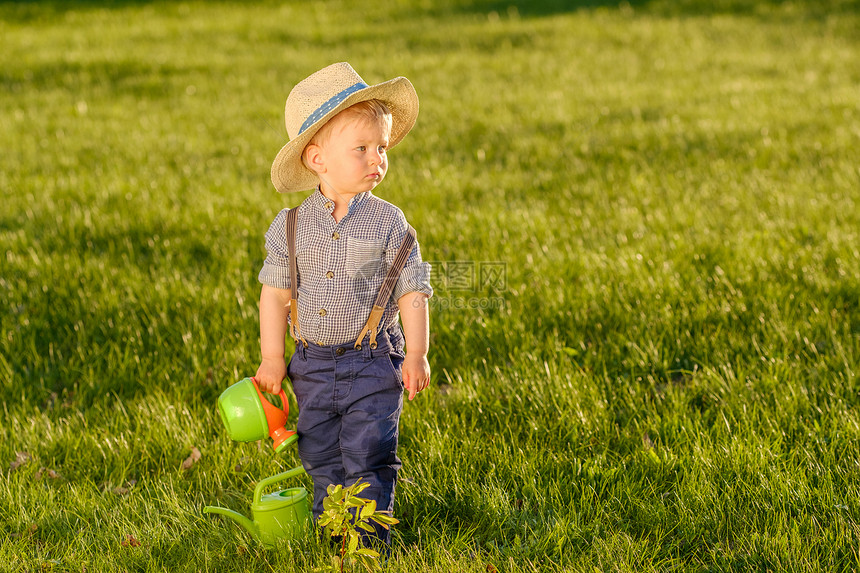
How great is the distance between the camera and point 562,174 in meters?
7.82

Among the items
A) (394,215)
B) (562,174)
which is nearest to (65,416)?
(394,215)

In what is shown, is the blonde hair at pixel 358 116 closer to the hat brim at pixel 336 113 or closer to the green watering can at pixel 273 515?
the hat brim at pixel 336 113

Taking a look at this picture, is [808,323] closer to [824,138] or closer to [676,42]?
[824,138]

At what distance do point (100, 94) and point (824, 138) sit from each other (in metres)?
9.88

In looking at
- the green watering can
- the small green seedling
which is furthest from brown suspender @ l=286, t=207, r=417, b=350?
the green watering can

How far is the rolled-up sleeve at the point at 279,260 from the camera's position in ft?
9.81

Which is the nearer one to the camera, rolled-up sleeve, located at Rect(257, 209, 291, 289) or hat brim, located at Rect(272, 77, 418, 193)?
hat brim, located at Rect(272, 77, 418, 193)

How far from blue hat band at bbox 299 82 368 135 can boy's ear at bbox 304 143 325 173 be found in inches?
3.7

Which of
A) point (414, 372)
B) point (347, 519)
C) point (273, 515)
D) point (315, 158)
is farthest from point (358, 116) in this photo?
point (273, 515)

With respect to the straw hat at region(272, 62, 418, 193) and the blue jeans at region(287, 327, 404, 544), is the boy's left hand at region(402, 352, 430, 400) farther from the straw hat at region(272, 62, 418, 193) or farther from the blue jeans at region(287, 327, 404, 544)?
the straw hat at region(272, 62, 418, 193)

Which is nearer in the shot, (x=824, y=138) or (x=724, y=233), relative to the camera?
(x=724, y=233)

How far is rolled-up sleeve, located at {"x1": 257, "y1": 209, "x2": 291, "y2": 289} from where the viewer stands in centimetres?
299

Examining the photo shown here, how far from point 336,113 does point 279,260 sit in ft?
1.98

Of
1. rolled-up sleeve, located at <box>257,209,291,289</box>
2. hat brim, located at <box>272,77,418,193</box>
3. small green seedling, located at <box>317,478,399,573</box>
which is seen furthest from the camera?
rolled-up sleeve, located at <box>257,209,291,289</box>
